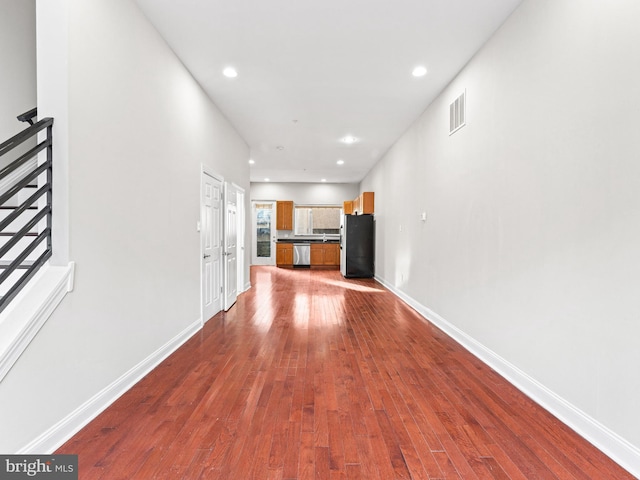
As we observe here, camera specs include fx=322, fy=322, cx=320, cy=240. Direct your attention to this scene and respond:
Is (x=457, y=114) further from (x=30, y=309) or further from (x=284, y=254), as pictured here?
(x=284, y=254)

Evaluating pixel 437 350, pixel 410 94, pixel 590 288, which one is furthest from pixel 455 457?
pixel 410 94

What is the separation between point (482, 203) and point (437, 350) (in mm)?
1571

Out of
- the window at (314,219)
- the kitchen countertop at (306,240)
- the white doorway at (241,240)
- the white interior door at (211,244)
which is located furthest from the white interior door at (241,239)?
the window at (314,219)

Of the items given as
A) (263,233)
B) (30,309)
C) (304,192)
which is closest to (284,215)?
(263,233)

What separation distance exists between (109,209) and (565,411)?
11.0 feet

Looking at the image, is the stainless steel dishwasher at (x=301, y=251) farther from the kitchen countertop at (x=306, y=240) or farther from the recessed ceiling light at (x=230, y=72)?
the recessed ceiling light at (x=230, y=72)

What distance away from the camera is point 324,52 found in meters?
3.40

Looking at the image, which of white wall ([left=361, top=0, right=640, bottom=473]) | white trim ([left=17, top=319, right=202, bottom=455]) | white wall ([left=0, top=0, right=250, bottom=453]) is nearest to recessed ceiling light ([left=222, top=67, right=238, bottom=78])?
white wall ([left=0, top=0, right=250, bottom=453])

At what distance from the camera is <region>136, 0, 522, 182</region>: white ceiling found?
2.76 m

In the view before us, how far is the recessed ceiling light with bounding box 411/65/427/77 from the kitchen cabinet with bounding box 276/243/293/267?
8.29m

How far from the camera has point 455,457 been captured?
1742 millimetres

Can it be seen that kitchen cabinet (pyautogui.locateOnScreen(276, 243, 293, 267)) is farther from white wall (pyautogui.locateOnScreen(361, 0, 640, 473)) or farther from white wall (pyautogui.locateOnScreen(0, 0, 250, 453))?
white wall (pyautogui.locateOnScreen(361, 0, 640, 473))

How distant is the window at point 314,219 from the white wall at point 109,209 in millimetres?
8278

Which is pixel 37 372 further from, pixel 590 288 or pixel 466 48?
pixel 466 48
